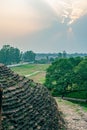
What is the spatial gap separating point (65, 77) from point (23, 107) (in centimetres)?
2986

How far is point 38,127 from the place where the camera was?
60.5 ft

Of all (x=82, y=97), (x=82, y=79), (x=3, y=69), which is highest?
(x=3, y=69)

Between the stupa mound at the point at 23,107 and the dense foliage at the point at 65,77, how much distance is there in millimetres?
23578

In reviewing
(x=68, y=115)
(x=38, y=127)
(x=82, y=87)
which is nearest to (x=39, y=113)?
(x=38, y=127)

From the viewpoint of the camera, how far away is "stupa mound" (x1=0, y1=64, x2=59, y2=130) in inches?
675

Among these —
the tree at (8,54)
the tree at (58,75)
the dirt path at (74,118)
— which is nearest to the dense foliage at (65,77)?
the tree at (58,75)

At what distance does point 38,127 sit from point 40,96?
4656 mm

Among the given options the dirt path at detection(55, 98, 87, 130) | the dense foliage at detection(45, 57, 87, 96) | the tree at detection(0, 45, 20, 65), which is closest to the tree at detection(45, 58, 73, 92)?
the dense foliage at detection(45, 57, 87, 96)

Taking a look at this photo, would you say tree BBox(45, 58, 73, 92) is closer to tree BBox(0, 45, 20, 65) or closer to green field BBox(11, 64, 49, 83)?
green field BBox(11, 64, 49, 83)

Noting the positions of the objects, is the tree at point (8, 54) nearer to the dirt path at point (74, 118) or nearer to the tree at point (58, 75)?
the tree at point (58, 75)

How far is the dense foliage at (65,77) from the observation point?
154ft

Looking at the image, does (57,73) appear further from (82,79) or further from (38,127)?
(38,127)

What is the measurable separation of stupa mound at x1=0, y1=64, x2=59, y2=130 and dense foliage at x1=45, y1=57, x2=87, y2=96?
77.4 feet

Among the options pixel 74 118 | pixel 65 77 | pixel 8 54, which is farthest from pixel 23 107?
pixel 8 54
